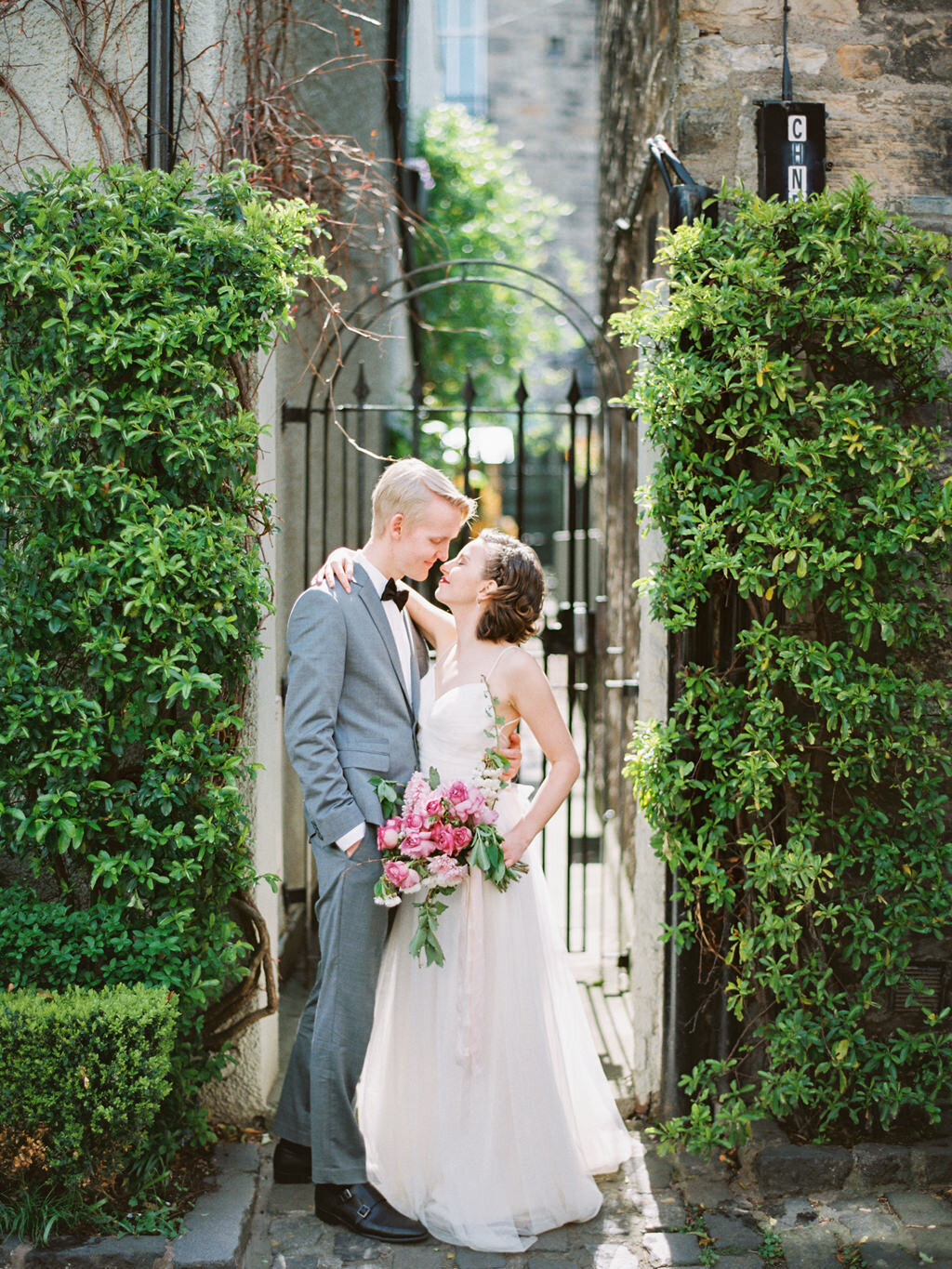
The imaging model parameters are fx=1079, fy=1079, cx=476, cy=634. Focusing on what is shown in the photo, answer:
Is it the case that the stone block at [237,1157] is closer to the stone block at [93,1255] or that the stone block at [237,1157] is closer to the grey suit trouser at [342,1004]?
the grey suit trouser at [342,1004]

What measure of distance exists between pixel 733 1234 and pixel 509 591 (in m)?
2.08

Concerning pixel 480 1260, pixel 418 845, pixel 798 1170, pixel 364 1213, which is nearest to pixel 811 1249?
pixel 798 1170

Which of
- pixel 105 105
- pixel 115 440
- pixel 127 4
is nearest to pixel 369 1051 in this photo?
pixel 115 440

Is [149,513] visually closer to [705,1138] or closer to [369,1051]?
[369,1051]

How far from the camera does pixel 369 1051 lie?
352cm

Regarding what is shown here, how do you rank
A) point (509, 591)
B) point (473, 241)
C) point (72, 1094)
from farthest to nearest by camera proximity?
1. point (473, 241)
2. point (509, 591)
3. point (72, 1094)

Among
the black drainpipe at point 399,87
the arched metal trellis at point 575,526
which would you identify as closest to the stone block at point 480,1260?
the arched metal trellis at point 575,526

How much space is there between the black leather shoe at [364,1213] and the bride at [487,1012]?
0.05m

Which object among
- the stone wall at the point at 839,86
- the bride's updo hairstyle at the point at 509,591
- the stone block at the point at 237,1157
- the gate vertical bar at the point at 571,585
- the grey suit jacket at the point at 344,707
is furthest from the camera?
the gate vertical bar at the point at 571,585

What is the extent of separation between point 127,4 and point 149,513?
5.90ft

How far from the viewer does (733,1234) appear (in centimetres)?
331

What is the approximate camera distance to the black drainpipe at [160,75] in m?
3.49

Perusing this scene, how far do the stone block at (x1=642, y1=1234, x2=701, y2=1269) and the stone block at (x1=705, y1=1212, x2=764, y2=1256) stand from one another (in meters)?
0.07

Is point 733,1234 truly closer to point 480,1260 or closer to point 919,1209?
point 919,1209
